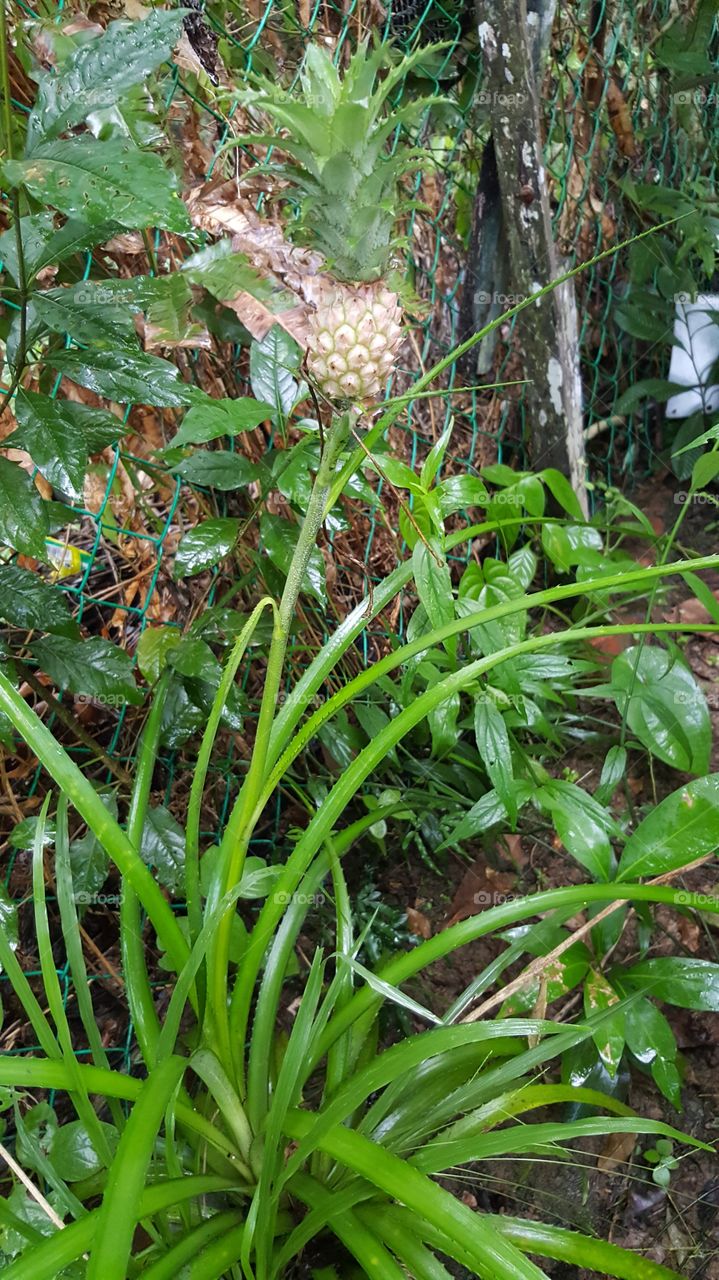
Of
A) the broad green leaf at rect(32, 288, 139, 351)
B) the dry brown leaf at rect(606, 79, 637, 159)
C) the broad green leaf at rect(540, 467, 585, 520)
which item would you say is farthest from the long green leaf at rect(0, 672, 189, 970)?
the dry brown leaf at rect(606, 79, 637, 159)

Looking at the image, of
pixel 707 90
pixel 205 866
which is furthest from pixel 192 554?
pixel 707 90

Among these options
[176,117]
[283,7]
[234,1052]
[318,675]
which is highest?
Result: [283,7]

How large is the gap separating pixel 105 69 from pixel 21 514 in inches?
17.5

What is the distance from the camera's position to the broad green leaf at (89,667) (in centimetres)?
108

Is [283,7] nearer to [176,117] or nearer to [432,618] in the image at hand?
[176,117]

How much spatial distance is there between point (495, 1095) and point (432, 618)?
0.58 meters

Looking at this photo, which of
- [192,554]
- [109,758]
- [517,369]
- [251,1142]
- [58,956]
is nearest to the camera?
[251,1142]

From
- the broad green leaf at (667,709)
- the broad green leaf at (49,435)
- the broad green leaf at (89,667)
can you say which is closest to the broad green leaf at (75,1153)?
the broad green leaf at (89,667)

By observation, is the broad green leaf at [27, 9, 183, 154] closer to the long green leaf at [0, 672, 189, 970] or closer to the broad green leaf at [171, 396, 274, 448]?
the broad green leaf at [171, 396, 274, 448]

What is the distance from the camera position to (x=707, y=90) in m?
2.36

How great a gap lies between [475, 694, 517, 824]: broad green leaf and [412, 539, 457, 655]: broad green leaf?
258 mm

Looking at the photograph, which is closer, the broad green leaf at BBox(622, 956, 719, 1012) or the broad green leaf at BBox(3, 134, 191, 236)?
the broad green leaf at BBox(3, 134, 191, 236)

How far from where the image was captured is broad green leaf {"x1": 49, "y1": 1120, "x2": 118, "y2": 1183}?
0.95 meters

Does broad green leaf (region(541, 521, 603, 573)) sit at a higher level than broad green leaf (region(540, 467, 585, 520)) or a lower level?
lower
